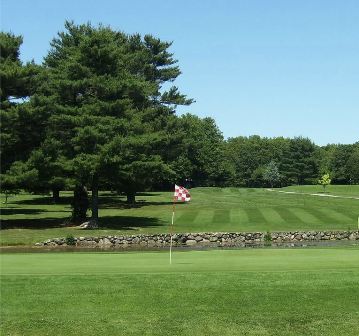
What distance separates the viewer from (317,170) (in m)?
155

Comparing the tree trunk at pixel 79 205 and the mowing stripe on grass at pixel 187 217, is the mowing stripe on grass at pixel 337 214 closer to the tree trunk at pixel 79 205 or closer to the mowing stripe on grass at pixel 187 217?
the mowing stripe on grass at pixel 187 217

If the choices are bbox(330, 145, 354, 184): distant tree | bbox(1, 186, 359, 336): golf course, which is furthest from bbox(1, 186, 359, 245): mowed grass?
bbox(330, 145, 354, 184): distant tree

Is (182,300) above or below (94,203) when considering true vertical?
below

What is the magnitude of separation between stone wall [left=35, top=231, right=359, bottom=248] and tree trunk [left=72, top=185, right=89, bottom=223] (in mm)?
8625

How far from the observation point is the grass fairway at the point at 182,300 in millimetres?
8898

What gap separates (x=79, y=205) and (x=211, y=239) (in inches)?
467

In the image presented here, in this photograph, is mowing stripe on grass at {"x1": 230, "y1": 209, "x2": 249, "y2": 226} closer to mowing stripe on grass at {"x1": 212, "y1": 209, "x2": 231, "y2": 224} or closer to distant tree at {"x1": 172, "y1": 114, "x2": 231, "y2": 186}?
mowing stripe on grass at {"x1": 212, "y1": 209, "x2": 231, "y2": 224}

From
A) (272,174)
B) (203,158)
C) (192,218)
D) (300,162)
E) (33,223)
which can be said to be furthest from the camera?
(300,162)

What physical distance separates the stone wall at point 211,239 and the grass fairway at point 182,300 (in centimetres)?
1989

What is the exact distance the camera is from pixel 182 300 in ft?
34.9

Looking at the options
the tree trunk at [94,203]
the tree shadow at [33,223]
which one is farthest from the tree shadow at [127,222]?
the tree shadow at [33,223]

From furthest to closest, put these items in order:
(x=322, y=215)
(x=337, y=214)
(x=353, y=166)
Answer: (x=353, y=166) → (x=337, y=214) → (x=322, y=215)

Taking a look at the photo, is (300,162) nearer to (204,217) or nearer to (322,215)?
(322,215)

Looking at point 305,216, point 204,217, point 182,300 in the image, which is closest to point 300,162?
point 305,216
